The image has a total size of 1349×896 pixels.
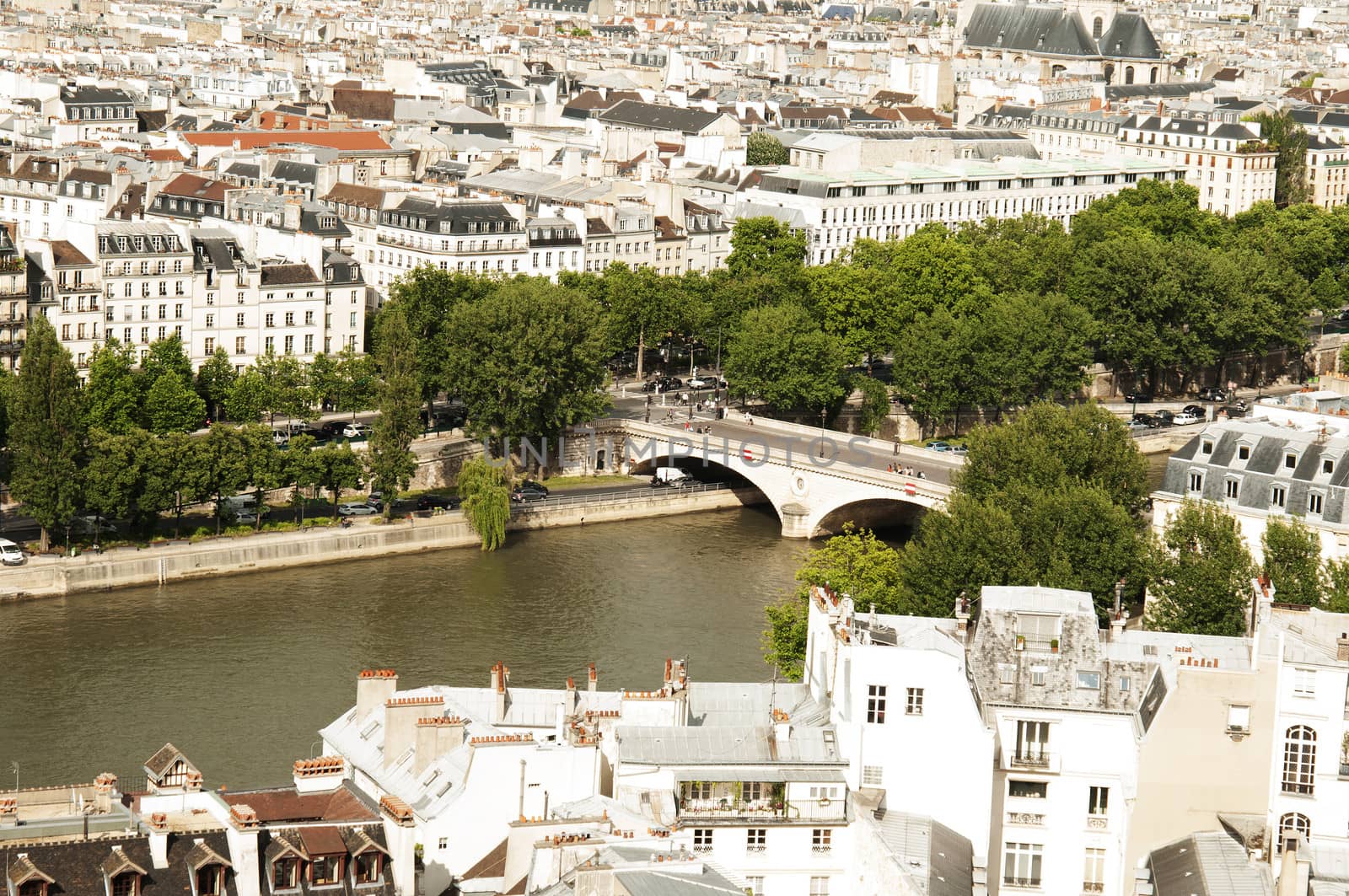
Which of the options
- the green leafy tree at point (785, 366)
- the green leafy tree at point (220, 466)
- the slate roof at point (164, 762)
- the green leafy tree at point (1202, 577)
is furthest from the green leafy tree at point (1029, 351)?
the slate roof at point (164, 762)

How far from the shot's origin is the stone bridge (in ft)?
182

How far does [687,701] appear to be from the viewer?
2847 centimetres

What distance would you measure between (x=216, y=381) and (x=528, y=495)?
25.8 feet

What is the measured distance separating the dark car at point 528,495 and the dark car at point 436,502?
4.60 feet

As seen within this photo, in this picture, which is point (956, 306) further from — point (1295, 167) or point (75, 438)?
point (1295, 167)

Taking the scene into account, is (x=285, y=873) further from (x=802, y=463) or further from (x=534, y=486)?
(x=534, y=486)

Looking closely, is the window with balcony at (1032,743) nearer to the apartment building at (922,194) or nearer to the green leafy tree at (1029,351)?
the green leafy tree at (1029,351)

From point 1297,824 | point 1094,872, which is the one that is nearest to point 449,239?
point 1094,872

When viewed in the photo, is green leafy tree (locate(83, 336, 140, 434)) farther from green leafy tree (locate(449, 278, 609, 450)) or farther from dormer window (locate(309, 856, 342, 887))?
dormer window (locate(309, 856, 342, 887))

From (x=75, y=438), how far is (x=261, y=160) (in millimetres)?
27903

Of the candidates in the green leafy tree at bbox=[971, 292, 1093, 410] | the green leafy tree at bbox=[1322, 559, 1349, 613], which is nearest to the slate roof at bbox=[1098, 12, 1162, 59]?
the green leafy tree at bbox=[971, 292, 1093, 410]

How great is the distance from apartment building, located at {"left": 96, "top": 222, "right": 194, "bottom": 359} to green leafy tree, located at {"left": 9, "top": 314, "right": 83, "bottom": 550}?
10020 millimetres

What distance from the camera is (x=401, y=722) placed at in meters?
27.5

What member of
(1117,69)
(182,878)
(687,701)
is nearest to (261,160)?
(687,701)
